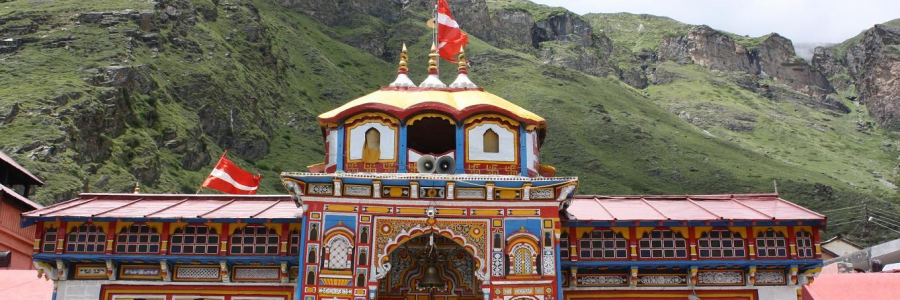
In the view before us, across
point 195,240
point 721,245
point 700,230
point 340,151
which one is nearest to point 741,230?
point 721,245

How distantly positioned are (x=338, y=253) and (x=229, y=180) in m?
8.92

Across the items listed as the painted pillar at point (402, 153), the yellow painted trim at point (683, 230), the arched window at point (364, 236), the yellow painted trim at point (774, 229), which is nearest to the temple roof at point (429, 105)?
the painted pillar at point (402, 153)

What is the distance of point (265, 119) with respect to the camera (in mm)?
115375

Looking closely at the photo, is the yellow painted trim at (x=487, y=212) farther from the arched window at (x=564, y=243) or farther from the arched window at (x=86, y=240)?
the arched window at (x=86, y=240)

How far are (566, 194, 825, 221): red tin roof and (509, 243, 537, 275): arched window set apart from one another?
202cm

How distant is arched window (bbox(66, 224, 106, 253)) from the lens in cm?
2008

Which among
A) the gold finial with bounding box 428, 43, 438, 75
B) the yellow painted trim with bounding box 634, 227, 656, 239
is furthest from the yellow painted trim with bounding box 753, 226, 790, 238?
the gold finial with bounding box 428, 43, 438, 75

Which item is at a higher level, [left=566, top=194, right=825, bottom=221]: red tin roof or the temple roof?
the temple roof

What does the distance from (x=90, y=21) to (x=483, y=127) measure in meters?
88.5

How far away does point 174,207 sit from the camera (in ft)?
69.4

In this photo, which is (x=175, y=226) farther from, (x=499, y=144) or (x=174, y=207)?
(x=499, y=144)

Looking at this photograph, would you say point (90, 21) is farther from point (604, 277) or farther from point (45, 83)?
point (604, 277)

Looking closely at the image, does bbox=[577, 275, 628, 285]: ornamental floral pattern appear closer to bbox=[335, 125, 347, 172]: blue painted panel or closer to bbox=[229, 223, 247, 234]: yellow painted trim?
bbox=[335, 125, 347, 172]: blue painted panel

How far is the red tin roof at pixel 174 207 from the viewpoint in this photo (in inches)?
788
